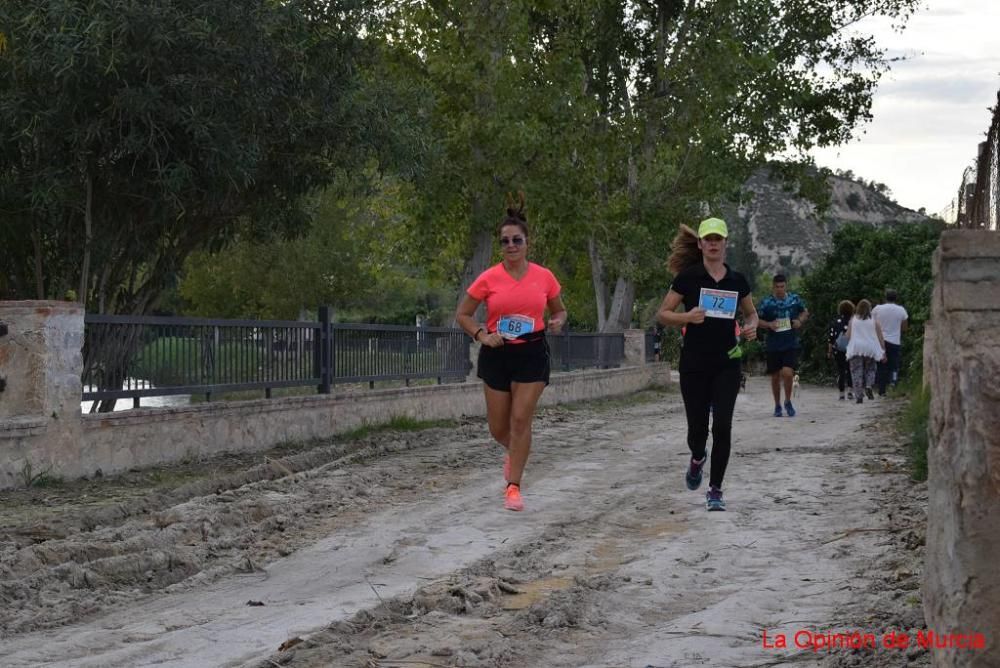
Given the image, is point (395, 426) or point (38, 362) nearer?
point (38, 362)

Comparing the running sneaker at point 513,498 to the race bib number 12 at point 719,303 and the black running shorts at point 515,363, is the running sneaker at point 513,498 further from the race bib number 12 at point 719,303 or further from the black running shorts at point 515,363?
the race bib number 12 at point 719,303

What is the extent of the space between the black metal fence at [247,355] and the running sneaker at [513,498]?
440 centimetres

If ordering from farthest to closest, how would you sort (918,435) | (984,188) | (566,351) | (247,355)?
(566,351) → (247,355) → (918,435) → (984,188)

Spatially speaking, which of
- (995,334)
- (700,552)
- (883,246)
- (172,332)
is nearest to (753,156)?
(883,246)

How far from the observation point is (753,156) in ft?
121

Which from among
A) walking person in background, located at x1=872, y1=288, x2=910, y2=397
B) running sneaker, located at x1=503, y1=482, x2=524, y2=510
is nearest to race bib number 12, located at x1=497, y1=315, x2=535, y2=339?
running sneaker, located at x1=503, y1=482, x2=524, y2=510

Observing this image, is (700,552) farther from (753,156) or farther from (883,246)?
(753,156)

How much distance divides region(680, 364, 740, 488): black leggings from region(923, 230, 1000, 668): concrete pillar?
4.71 metres

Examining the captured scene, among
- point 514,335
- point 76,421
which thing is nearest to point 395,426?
point 76,421

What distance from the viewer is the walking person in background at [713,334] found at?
9.11 metres

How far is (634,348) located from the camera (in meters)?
31.8

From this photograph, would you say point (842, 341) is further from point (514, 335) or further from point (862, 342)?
point (514, 335)

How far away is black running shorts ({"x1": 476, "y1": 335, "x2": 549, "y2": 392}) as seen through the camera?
9484 millimetres

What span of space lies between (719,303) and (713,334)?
22cm
